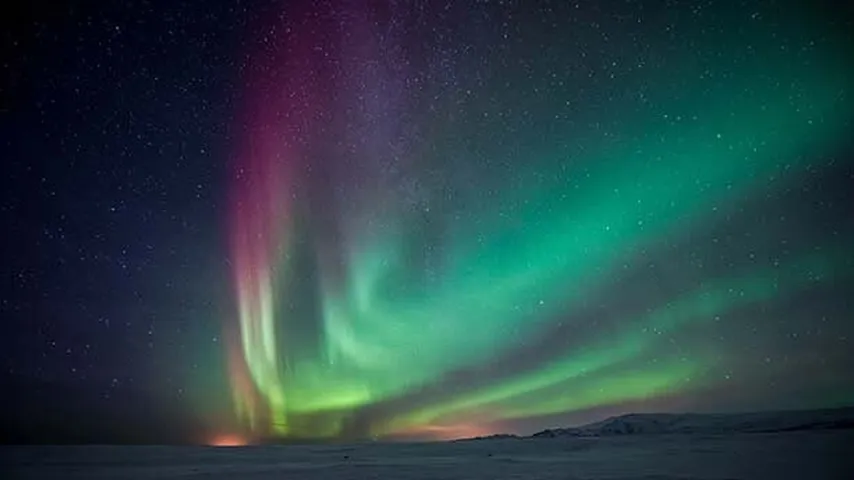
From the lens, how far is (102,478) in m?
11.4

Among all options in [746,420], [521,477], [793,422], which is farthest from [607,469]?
[746,420]

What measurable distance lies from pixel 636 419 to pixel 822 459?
122847 millimetres

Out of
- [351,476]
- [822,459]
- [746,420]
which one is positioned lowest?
[746,420]

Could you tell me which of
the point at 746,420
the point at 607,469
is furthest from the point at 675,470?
the point at 746,420

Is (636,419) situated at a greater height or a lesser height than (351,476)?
lesser

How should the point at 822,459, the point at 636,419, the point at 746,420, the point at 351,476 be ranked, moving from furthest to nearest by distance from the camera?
the point at 636,419
the point at 746,420
the point at 822,459
the point at 351,476

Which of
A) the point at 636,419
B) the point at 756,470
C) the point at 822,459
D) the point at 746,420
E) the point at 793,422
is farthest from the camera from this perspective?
the point at 636,419

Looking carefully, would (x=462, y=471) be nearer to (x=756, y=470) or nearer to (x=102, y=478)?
(x=756, y=470)

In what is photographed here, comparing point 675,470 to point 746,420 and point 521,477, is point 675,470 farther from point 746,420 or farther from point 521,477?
point 746,420

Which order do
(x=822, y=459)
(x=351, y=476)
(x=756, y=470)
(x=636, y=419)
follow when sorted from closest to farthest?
1. (x=756, y=470)
2. (x=351, y=476)
3. (x=822, y=459)
4. (x=636, y=419)

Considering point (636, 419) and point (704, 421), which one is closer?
point (704, 421)

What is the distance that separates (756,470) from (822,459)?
9.51 ft

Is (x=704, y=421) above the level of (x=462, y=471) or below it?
below

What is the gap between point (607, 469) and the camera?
10.1m
